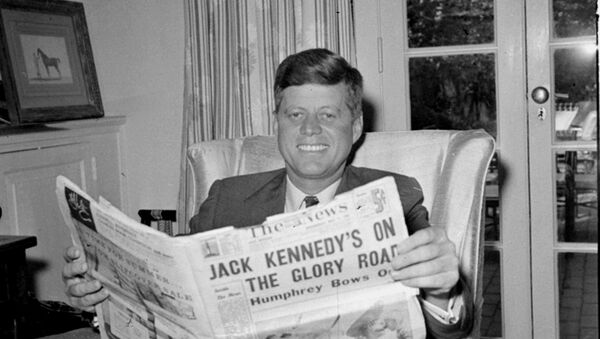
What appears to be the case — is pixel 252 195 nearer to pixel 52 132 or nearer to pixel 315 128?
pixel 315 128

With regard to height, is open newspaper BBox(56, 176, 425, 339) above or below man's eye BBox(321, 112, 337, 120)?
below

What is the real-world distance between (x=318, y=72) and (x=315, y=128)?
0.11 m

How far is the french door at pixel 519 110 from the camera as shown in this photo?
2.67 m

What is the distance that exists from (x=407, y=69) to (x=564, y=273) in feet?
3.01

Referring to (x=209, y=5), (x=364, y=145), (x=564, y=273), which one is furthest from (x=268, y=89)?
(x=564, y=273)

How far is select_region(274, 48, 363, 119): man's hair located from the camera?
1618 mm

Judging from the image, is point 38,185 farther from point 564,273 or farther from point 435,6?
point 564,273

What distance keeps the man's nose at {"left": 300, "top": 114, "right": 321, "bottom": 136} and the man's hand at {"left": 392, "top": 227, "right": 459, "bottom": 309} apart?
0.54m

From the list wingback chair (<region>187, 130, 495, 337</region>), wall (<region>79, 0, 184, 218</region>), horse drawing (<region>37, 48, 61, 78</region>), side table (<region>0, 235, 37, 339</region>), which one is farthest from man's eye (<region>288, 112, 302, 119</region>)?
wall (<region>79, 0, 184, 218</region>)

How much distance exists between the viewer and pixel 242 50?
2.85 metres

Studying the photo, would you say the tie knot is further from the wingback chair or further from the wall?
the wall

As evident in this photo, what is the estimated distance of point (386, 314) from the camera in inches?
43.9

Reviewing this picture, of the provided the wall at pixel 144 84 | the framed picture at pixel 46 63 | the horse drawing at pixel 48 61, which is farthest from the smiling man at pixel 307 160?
the wall at pixel 144 84

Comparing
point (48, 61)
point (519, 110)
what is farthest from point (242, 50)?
point (519, 110)
